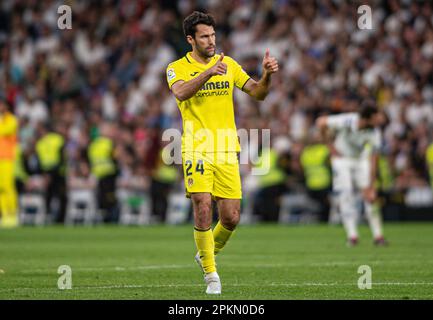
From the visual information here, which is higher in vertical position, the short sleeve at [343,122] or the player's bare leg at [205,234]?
the short sleeve at [343,122]

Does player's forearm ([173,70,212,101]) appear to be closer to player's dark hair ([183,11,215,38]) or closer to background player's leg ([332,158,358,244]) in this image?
player's dark hair ([183,11,215,38])

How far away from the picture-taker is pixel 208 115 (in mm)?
9961

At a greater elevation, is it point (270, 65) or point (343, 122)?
point (270, 65)

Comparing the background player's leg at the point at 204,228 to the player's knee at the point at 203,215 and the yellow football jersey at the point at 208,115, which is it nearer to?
the player's knee at the point at 203,215

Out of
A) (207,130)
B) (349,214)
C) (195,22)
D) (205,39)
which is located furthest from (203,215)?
(349,214)

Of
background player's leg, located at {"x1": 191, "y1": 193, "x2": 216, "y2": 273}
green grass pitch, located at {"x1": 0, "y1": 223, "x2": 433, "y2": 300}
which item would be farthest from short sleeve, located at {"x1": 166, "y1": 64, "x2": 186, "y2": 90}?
green grass pitch, located at {"x1": 0, "y1": 223, "x2": 433, "y2": 300}

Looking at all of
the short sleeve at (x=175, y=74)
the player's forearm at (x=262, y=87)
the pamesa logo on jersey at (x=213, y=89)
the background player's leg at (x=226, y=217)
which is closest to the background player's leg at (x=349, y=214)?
the background player's leg at (x=226, y=217)

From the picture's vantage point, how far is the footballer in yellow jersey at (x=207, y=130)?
32.1ft

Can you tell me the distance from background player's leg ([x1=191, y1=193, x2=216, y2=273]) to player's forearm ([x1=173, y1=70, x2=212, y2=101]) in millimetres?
896

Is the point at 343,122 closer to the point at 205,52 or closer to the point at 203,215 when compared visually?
the point at 205,52

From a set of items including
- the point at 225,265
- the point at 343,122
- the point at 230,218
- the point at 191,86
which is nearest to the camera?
the point at 191,86

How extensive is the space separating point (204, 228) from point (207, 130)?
0.90 m

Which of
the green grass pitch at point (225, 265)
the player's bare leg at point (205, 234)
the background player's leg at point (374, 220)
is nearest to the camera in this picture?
the player's bare leg at point (205, 234)

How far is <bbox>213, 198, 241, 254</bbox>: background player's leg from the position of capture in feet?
33.1
